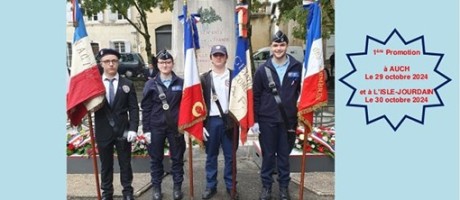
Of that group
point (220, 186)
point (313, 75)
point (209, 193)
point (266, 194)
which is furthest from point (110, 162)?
point (313, 75)

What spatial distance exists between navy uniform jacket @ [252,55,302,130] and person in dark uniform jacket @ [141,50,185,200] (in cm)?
91

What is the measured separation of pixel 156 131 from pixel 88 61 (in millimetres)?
1039

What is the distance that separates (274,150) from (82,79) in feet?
7.20

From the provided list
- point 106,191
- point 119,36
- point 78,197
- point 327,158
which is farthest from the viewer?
point 119,36

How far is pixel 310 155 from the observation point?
18.3 feet

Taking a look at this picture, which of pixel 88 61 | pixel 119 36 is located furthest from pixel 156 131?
pixel 119 36

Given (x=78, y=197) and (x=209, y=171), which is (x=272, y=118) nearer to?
(x=209, y=171)

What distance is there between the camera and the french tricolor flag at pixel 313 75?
13.9 ft

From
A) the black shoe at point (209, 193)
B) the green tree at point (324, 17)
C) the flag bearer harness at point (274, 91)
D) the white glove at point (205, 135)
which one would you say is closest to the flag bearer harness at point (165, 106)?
the white glove at point (205, 135)

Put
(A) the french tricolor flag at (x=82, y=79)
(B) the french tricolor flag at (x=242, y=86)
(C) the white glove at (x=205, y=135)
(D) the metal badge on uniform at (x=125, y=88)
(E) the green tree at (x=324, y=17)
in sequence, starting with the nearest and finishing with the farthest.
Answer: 1. (A) the french tricolor flag at (x=82, y=79)
2. (D) the metal badge on uniform at (x=125, y=88)
3. (B) the french tricolor flag at (x=242, y=86)
4. (C) the white glove at (x=205, y=135)
5. (E) the green tree at (x=324, y=17)

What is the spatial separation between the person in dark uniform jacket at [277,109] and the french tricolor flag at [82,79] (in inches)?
66.3

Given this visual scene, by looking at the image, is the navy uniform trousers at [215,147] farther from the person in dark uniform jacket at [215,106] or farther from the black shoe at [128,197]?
the black shoe at [128,197]

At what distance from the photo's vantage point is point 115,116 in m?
4.19

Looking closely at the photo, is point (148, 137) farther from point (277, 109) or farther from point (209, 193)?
point (277, 109)
